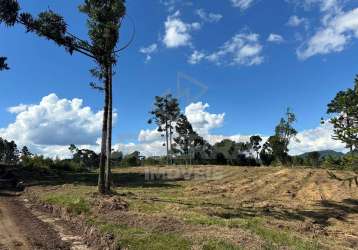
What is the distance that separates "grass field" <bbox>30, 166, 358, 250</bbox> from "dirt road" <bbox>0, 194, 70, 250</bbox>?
1377 mm

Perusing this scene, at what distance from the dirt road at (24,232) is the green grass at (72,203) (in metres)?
1.25

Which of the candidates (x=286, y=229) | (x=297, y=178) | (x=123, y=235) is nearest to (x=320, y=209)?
(x=286, y=229)

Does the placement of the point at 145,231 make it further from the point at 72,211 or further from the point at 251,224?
the point at 72,211

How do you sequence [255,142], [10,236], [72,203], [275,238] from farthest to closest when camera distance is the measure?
1. [255,142]
2. [72,203]
3. [10,236]
4. [275,238]

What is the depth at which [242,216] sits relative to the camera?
15.2 m

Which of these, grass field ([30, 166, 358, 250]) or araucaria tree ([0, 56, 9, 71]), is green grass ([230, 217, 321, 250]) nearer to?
grass field ([30, 166, 358, 250])

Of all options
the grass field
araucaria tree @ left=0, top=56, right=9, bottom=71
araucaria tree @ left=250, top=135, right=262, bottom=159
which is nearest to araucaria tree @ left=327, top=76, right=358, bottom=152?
the grass field

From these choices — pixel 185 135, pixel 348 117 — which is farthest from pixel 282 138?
pixel 348 117

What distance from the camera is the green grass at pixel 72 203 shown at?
1613 cm

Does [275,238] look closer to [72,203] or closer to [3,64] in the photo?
[72,203]

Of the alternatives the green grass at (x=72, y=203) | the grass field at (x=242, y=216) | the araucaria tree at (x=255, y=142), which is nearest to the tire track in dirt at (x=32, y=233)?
the green grass at (x=72, y=203)

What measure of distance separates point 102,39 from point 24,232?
11.1 meters

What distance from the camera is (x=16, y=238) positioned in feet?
40.7

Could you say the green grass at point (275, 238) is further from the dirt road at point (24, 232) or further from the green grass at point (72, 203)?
the green grass at point (72, 203)
